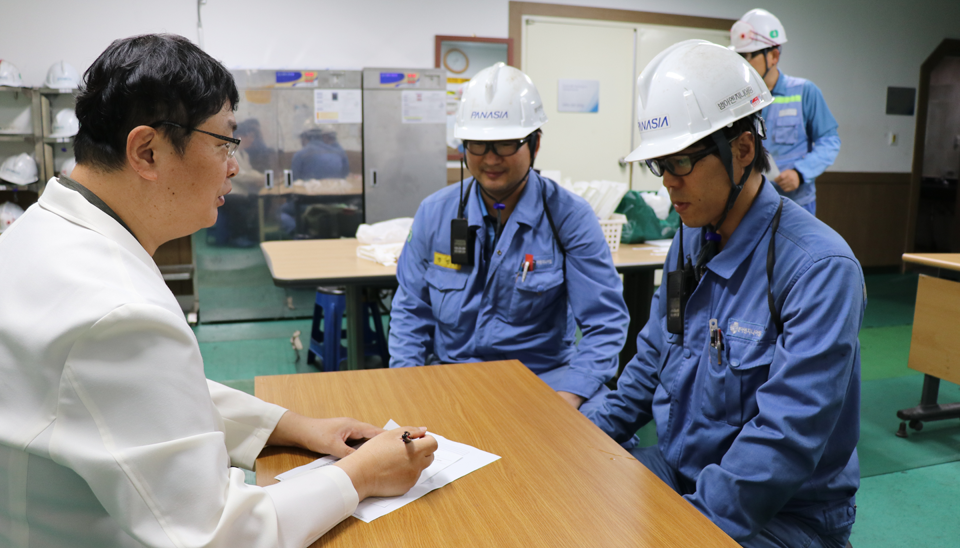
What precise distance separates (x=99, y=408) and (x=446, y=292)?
1503mm

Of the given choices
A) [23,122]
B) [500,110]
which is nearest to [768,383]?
[500,110]

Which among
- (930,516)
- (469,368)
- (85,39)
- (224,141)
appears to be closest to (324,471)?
(224,141)

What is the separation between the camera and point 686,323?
59.0 inches

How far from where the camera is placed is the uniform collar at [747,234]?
1.39m

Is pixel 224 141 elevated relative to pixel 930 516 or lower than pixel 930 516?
elevated

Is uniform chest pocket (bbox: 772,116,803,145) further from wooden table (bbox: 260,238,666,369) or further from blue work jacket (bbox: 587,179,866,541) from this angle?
blue work jacket (bbox: 587,179,866,541)

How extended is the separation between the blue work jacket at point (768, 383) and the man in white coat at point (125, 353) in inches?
29.4

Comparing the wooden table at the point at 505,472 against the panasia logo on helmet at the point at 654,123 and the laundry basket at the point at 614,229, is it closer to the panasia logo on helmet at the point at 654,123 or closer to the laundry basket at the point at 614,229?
the panasia logo on helmet at the point at 654,123

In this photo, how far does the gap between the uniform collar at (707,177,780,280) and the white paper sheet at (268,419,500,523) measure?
646 mm

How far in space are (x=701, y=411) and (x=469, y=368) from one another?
62 cm

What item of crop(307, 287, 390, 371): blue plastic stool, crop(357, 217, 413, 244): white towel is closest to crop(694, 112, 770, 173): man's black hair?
crop(357, 217, 413, 244): white towel

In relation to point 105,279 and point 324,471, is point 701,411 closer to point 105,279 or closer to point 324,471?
point 324,471

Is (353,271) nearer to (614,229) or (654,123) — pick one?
(614,229)

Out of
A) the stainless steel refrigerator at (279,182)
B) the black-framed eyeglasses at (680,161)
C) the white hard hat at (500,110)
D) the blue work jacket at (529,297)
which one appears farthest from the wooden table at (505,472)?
the stainless steel refrigerator at (279,182)
